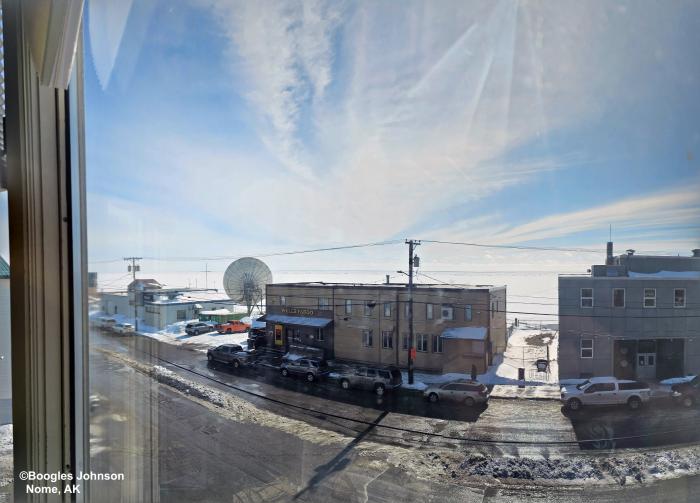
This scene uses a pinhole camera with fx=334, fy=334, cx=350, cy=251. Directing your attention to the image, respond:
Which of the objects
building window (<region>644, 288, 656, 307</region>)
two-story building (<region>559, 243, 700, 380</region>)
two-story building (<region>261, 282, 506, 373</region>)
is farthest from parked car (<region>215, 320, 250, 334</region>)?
building window (<region>644, 288, 656, 307</region>)

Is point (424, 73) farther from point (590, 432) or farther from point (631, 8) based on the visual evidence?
point (590, 432)

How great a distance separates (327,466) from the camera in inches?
33.5

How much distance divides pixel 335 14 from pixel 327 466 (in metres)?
1.15

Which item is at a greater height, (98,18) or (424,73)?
(98,18)

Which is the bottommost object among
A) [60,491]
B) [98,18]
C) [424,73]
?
[60,491]

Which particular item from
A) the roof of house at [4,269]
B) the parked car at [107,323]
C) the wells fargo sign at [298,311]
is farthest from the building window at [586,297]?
the roof of house at [4,269]

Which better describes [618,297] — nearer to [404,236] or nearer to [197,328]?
[404,236]

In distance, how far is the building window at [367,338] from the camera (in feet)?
2.66

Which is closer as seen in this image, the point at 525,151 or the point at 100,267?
the point at 525,151

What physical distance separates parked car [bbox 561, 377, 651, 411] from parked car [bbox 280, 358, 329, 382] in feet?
1.85

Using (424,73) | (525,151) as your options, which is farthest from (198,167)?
(525,151)

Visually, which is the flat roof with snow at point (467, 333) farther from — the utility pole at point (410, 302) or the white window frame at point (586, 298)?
the white window frame at point (586, 298)

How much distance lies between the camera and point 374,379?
836 mm

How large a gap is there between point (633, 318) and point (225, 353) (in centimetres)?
108
